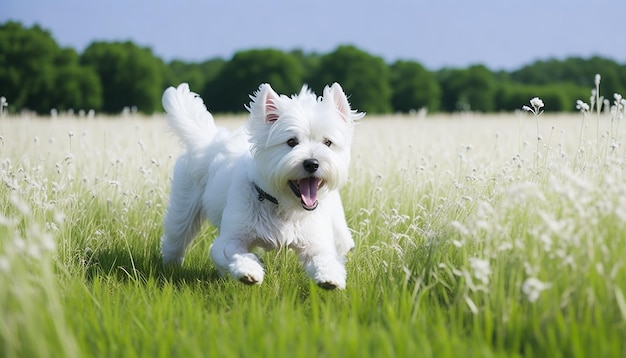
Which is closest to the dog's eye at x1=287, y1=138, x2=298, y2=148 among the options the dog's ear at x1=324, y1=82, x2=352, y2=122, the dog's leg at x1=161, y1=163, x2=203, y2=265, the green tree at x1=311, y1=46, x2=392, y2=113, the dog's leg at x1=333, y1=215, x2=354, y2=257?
the dog's ear at x1=324, y1=82, x2=352, y2=122

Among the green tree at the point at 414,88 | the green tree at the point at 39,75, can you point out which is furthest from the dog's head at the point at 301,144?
the green tree at the point at 414,88

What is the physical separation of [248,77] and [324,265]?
58.1 metres

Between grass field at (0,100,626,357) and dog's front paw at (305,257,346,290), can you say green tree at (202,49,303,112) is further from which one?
dog's front paw at (305,257,346,290)

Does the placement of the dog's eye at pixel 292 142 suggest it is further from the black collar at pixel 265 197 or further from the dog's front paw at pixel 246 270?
the dog's front paw at pixel 246 270

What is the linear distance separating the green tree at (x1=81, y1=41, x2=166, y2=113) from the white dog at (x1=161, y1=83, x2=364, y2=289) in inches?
2270

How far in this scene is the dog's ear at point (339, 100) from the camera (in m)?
5.04

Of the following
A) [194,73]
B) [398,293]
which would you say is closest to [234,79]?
[194,73]

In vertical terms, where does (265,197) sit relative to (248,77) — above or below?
below

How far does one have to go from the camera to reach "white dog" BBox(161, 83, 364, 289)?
464 centimetres

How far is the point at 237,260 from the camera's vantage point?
4492 millimetres

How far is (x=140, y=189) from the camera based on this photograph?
754 centimetres

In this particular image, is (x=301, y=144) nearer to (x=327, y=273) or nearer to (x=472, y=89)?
(x=327, y=273)

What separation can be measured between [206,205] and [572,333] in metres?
3.43

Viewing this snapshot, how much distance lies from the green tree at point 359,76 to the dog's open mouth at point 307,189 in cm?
5857
